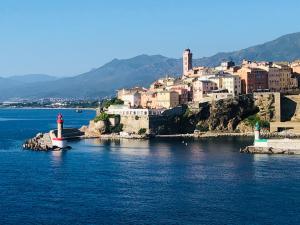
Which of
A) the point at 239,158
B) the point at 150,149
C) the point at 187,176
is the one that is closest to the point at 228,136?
the point at 150,149

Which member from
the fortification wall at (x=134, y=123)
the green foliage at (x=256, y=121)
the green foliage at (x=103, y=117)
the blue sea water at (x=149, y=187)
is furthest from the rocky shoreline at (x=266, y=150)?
the green foliage at (x=103, y=117)

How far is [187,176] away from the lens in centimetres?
2859

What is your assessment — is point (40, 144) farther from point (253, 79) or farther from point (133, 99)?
point (253, 79)

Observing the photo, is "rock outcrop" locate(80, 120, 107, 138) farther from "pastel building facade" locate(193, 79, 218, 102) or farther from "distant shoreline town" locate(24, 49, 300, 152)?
"pastel building facade" locate(193, 79, 218, 102)

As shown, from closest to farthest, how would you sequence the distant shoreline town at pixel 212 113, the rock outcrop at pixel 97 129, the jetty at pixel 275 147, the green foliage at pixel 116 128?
the jetty at pixel 275 147 < the distant shoreline town at pixel 212 113 < the rock outcrop at pixel 97 129 < the green foliage at pixel 116 128

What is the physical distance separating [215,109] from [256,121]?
301cm

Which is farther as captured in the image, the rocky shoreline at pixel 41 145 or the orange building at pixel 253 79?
the orange building at pixel 253 79

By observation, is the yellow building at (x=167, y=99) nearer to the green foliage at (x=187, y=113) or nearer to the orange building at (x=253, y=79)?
the green foliage at (x=187, y=113)

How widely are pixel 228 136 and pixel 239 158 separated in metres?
13.6

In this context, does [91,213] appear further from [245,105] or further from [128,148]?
[245,105]

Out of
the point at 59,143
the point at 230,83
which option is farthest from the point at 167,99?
the point at 59,143

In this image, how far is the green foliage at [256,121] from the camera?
4928 centimetres

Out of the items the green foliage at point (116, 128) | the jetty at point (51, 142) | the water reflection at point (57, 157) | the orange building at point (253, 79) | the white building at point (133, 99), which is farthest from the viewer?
the white building at point (133, 99)

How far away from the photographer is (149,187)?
2589 cm
